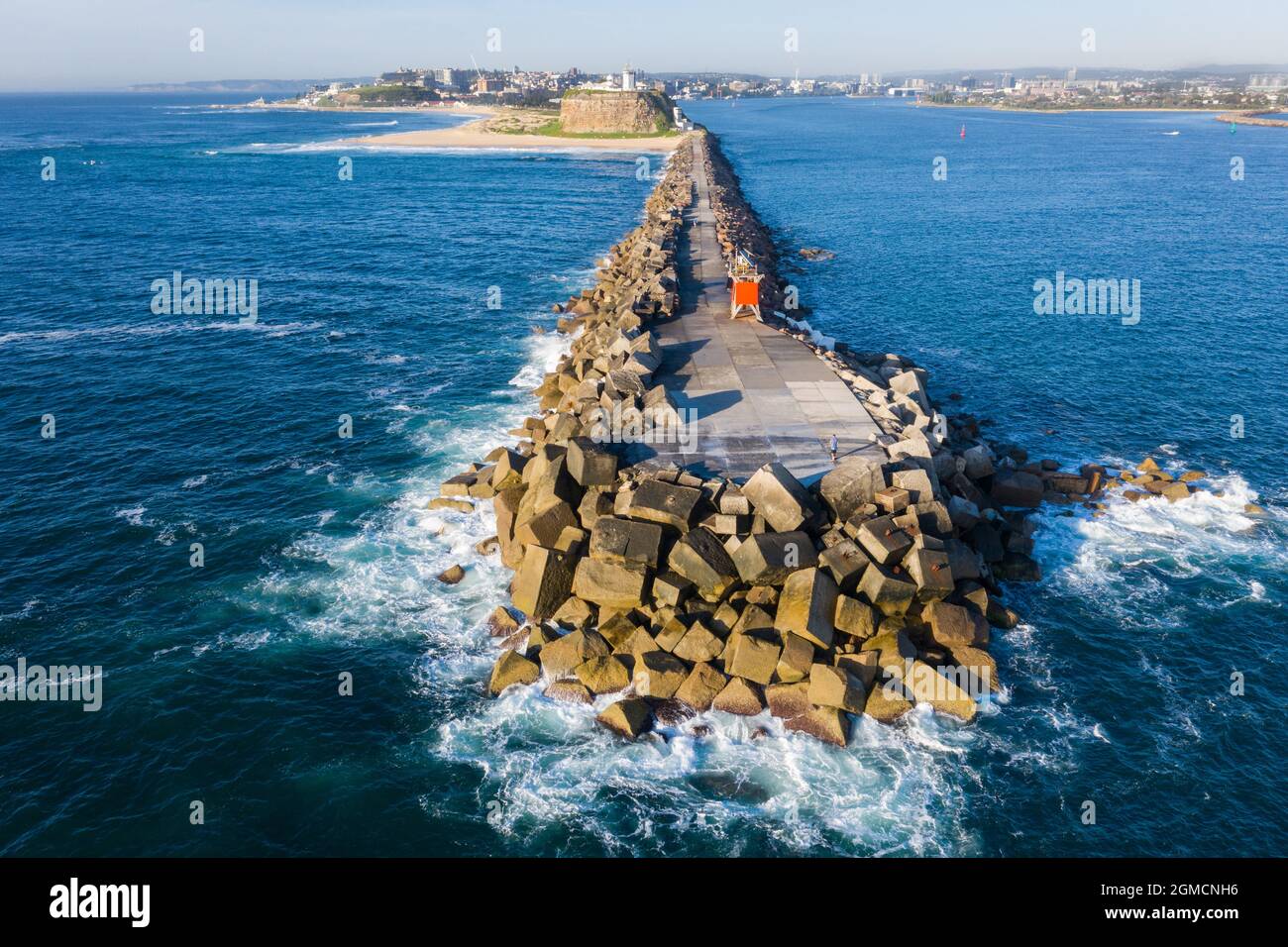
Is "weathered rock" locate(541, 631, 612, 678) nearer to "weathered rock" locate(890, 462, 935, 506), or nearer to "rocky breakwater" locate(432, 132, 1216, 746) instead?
"rocky breakwater" locate(432, 132, 1216, 746)

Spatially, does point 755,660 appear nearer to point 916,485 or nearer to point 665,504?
point 665,504

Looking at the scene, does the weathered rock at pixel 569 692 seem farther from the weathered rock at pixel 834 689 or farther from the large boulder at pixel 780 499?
the large boulder at pixel 780 499

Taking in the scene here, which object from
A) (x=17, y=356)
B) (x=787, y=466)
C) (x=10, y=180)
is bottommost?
(x=787, y=466)

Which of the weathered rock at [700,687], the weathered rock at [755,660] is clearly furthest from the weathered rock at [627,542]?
the weathered rock at [755,660]

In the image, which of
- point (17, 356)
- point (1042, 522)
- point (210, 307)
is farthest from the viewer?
point (210, 307)

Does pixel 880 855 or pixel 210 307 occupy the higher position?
pixel 210 307

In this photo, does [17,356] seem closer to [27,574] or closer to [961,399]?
[27,574]
